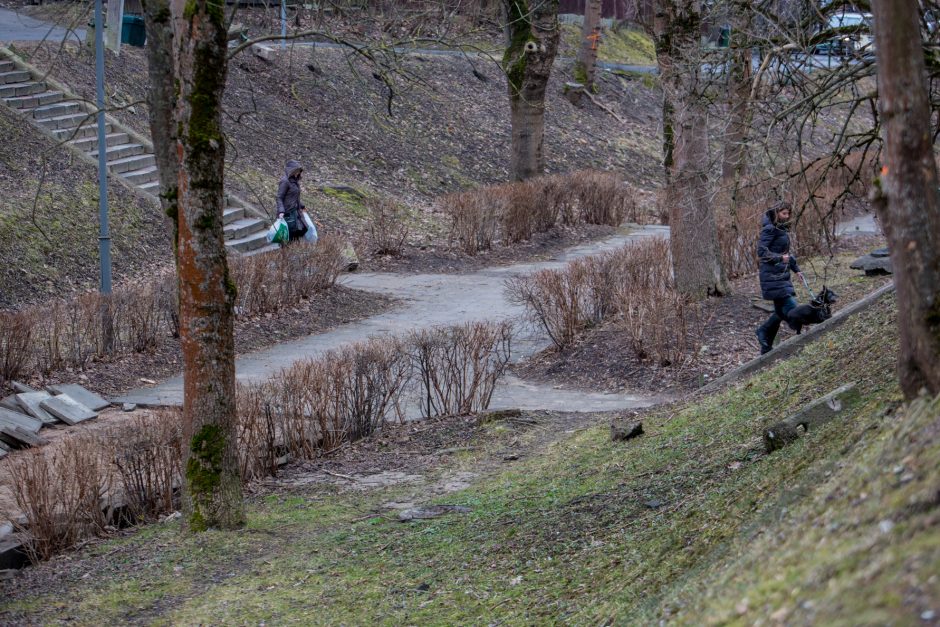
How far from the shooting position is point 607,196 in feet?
71.5

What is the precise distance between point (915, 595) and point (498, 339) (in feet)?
25.9

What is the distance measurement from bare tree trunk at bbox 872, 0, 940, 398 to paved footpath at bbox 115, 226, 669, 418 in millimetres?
6034

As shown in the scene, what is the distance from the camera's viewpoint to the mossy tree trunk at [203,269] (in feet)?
20.7

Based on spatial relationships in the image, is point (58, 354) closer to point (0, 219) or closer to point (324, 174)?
point (0, 219)

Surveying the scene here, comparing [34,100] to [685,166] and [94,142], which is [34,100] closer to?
[94,142]

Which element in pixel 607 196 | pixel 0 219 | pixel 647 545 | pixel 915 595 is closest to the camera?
pixel 915 595

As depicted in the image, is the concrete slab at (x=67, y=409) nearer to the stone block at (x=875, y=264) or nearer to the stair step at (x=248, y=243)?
the stair step at (x=248, y=243)

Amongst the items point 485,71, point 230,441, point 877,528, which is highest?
point 485,71

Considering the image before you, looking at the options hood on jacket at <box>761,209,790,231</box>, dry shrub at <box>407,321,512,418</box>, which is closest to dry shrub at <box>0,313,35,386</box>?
dry shrub at <box>407,321,512,418</box>

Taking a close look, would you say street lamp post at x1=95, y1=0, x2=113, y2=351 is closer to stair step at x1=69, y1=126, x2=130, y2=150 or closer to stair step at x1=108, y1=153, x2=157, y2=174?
stair step at x1=69, y1=126, x2=130, y2=150

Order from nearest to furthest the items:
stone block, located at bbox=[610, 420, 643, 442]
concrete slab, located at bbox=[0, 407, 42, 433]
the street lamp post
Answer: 1. stone block, located at bbox=[610, 420, 643, 442]
2. concrete slab, located at bbox=[0, 407, 42, 433]
3. the street lamp post

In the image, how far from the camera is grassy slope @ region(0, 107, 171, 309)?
13.6 meters

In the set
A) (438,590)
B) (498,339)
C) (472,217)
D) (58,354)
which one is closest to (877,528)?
(438,590)

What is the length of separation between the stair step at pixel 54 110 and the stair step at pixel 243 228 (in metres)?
3.64
